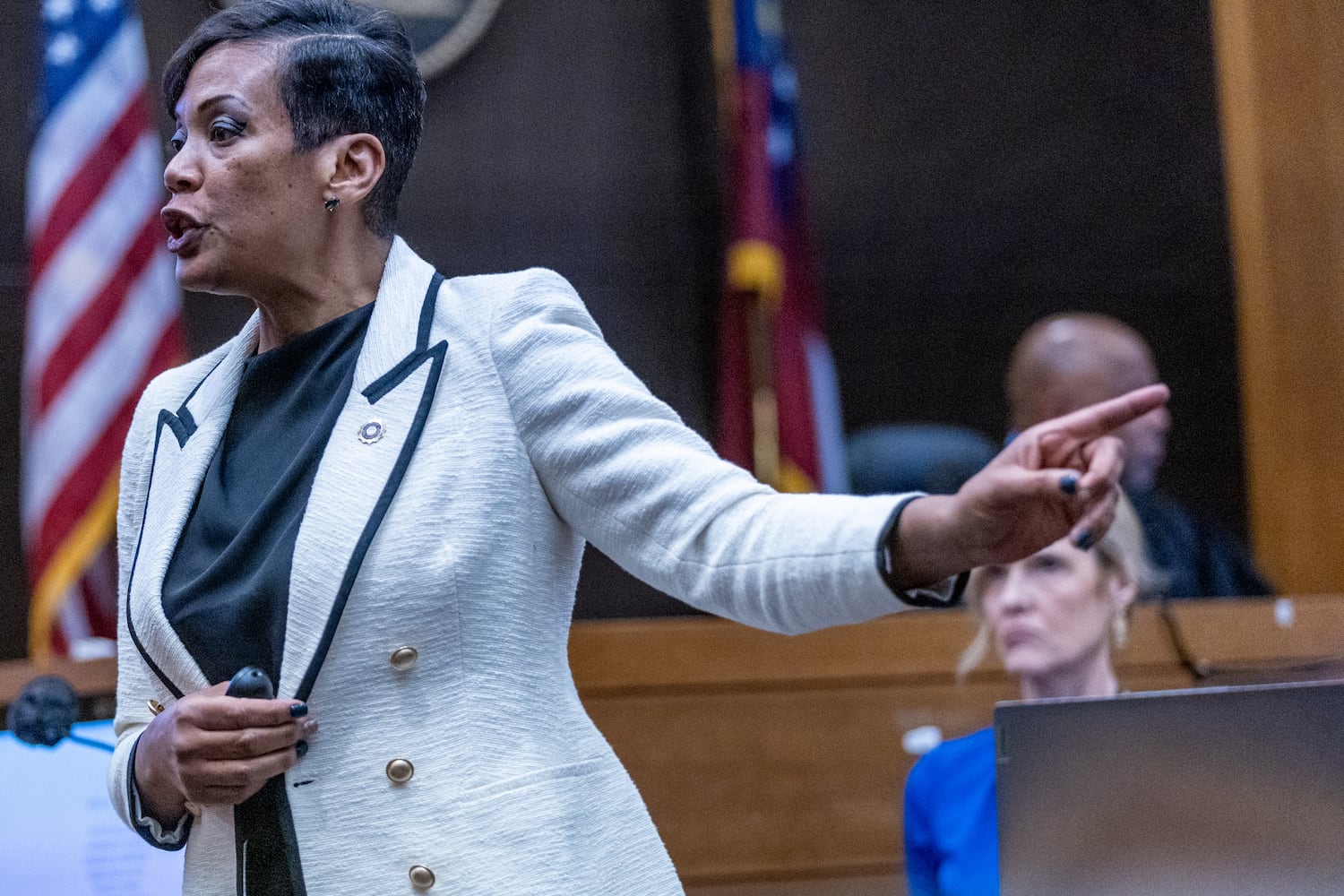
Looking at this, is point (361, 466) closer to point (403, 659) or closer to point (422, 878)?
point (403, 659)

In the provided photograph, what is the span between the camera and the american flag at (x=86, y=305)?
123 inches

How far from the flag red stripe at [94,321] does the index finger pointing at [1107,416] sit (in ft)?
9.02

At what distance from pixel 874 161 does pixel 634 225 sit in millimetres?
745

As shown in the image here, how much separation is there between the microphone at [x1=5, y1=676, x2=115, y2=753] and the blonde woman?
1.23 metres

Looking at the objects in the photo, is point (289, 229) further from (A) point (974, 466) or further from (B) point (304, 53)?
(A) point (974, 466)

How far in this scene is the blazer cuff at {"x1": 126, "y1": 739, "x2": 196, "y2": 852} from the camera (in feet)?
3.97

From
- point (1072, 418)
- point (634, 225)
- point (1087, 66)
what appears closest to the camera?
point (1072, 418)

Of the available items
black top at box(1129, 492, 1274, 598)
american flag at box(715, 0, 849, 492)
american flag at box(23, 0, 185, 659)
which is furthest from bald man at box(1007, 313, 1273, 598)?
american flag at box(23, 0, 185, 659)

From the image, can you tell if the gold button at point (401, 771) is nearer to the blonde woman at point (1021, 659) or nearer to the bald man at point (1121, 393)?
the blonde woman at point (1021, 659)

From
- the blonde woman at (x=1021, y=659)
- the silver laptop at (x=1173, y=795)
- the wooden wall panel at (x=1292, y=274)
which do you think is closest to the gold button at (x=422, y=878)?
the silver laptop at (x=1173, y=795)

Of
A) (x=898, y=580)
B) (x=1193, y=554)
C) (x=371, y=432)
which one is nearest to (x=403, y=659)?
(x=371, y=432)


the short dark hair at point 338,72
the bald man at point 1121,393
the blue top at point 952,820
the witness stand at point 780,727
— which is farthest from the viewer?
the witness stand at point 780,727

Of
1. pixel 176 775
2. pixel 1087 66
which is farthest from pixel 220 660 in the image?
pixel 1087 66

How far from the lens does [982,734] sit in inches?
89.6
